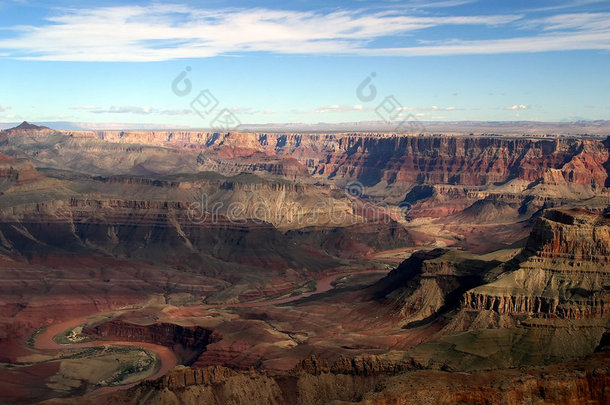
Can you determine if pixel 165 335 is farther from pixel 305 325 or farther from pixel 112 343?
pixel 305 325

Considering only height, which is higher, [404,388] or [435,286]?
[404,388]

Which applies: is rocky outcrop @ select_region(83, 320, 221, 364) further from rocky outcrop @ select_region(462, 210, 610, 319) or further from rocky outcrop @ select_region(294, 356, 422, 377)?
rocky outcrop @ select_region(462, 210, 610, 319)

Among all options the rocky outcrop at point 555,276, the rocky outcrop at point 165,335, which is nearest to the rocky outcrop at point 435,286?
the rocky outcrop at point 555,276

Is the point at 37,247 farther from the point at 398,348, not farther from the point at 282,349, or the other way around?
the point at 398,348

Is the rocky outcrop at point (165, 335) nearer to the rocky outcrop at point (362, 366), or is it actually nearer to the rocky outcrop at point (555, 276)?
the rocky outcrop at point (362, 366)

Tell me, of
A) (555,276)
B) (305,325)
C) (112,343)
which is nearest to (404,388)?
(555,276)

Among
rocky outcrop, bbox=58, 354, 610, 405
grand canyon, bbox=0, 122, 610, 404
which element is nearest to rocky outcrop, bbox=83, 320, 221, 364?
grand canyon, bbox=0, 122, 610, 404

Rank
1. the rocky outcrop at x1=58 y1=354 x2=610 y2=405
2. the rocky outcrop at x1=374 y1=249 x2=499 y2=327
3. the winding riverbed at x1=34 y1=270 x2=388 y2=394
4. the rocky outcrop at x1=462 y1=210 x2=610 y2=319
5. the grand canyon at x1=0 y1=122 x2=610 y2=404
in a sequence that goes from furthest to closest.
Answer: the rocky outcrop at x1=374 y1=249 x2=499 y2=327, the winding riverbed at x1=34 y1=270 x2=388 y2=394, the rocky outcrop at x1=462 y1=210 x2=610 y2=319, the grand canyon at x1=0 y1=122 x2=610 y2=404, the rocky outcrop at x1=58 y1=354 x2=610 y2=405

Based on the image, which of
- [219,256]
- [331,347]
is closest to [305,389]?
[331,347]
